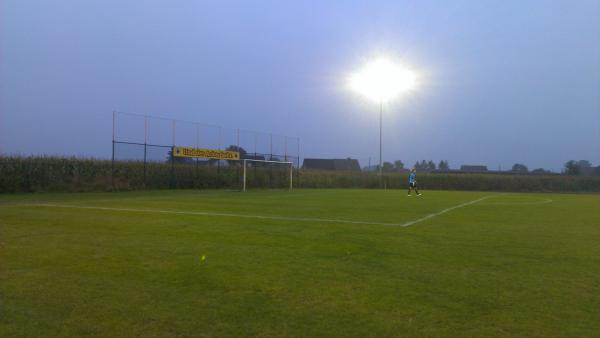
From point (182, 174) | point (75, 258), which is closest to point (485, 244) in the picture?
point (75, 258)

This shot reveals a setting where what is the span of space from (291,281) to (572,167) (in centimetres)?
7250

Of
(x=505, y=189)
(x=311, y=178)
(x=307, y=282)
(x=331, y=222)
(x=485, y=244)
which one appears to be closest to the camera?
(x=307, y=282)

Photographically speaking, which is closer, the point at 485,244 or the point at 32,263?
the point at 32,263

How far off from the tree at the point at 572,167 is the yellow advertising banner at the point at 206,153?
171ft

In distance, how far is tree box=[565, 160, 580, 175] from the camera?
217ft

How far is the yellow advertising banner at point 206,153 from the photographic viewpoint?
31519mm

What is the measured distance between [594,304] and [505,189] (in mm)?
51322

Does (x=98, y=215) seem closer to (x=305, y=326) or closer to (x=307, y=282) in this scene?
(x=307, y=282)

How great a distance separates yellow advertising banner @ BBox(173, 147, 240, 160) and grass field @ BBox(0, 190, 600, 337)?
69.8 ft

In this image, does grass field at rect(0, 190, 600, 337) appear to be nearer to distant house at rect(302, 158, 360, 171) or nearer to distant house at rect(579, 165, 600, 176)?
distant house at rect(579, 165, 600, 176)

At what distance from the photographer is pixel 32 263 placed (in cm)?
643

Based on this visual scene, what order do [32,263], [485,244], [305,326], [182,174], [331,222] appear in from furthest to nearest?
[182,174]
[331,222]
[485,244]
[32,263]
[305,326]

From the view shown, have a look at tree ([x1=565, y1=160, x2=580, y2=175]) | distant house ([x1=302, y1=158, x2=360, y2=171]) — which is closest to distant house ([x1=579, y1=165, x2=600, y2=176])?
tree ([x1=565, y1=160, x2=580, y2=175])

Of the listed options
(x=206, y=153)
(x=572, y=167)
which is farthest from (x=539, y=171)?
(x=206, y=153)
